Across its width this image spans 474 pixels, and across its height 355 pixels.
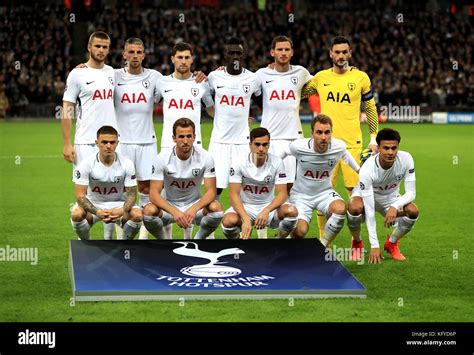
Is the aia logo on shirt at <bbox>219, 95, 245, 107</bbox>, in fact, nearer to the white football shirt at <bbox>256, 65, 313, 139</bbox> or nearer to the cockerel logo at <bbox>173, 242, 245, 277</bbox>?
the white football shirt at <bbox>256, 65, 313, 139</bbox>

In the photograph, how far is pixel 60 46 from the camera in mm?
35250

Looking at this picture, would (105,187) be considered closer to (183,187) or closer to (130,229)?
(130,229)

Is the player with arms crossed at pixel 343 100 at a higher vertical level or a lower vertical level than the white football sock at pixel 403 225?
higher

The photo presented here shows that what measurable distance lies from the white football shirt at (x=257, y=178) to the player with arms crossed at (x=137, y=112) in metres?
1.24

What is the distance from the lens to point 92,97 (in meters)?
9.24

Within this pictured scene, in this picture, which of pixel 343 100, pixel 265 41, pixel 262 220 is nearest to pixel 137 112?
pixel 262 220

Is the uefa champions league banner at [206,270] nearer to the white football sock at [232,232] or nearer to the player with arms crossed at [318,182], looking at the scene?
the white football sock at [232,232]

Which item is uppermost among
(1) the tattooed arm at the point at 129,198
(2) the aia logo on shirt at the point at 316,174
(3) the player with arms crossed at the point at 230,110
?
(3) the player with arms crossed at the point at 230,110

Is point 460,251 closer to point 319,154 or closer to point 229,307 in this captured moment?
point 319,154

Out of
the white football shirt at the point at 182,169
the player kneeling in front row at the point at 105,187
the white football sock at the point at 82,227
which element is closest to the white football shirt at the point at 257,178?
the white football shirt at the point at 182,169

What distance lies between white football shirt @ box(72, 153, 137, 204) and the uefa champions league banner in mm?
742

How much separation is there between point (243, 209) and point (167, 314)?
83.3 inches

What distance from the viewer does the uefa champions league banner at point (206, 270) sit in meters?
7.05

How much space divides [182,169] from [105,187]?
2.57ft
